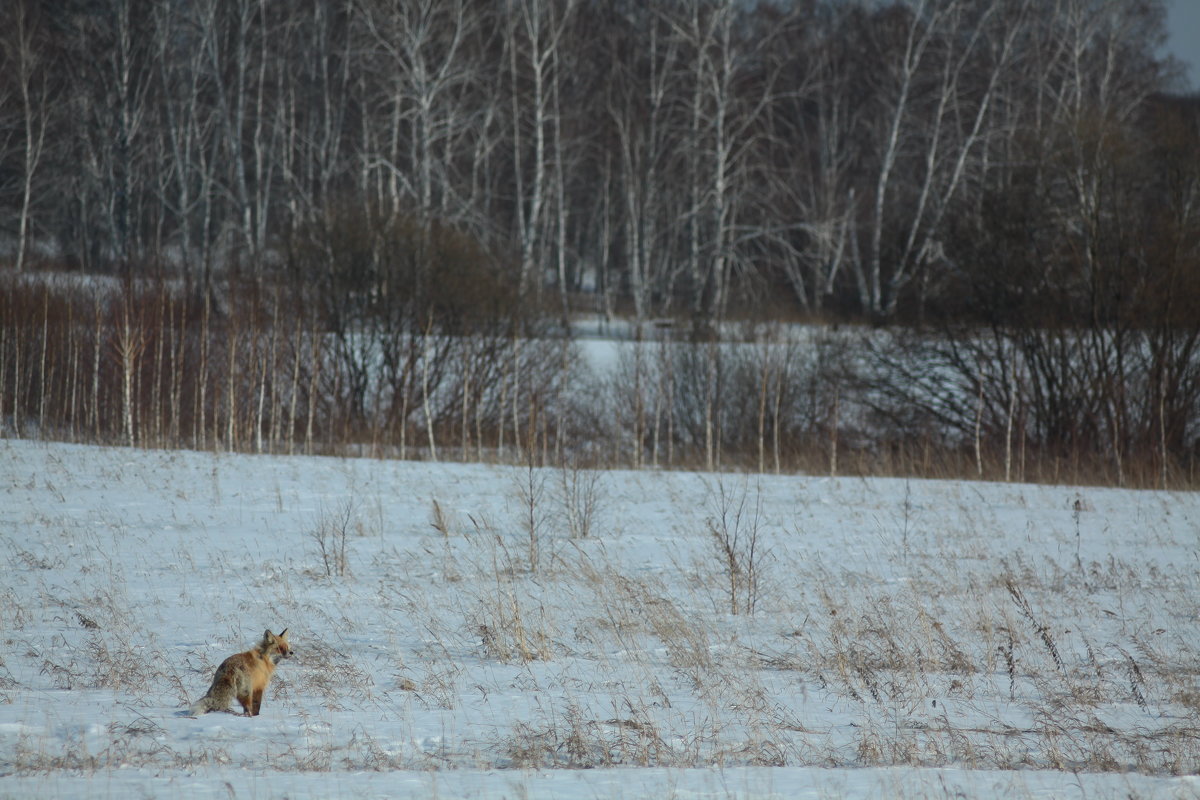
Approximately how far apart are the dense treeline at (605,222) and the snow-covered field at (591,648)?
6.78 metres

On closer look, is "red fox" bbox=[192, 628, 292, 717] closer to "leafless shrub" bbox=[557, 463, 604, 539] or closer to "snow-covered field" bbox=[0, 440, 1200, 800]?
"snow-covered field" bbox=[0, 440, 1200, 800]

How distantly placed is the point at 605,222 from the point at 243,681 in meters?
30.8

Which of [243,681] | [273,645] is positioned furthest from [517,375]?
[243,681]

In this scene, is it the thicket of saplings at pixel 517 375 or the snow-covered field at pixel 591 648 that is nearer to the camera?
the snow-covered field at pixel 591 648

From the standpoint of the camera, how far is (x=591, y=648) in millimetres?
8125

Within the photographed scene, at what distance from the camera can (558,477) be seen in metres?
16.8

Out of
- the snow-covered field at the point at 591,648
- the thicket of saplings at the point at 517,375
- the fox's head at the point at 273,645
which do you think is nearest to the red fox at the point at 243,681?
the fox's head at the point at 273,645

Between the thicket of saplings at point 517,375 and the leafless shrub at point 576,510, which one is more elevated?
the thicket of saplings at point 517,375

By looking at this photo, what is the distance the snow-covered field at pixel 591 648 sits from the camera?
5266mm

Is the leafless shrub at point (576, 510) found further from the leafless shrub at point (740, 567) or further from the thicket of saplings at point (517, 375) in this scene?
the thicket of saplings at point (517, 375)

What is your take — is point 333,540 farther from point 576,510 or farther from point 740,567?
point 740,567

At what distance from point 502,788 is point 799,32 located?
37.2m

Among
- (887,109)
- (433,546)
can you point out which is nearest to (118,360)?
(433,546)

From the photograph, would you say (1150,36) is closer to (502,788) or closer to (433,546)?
(433,546)
